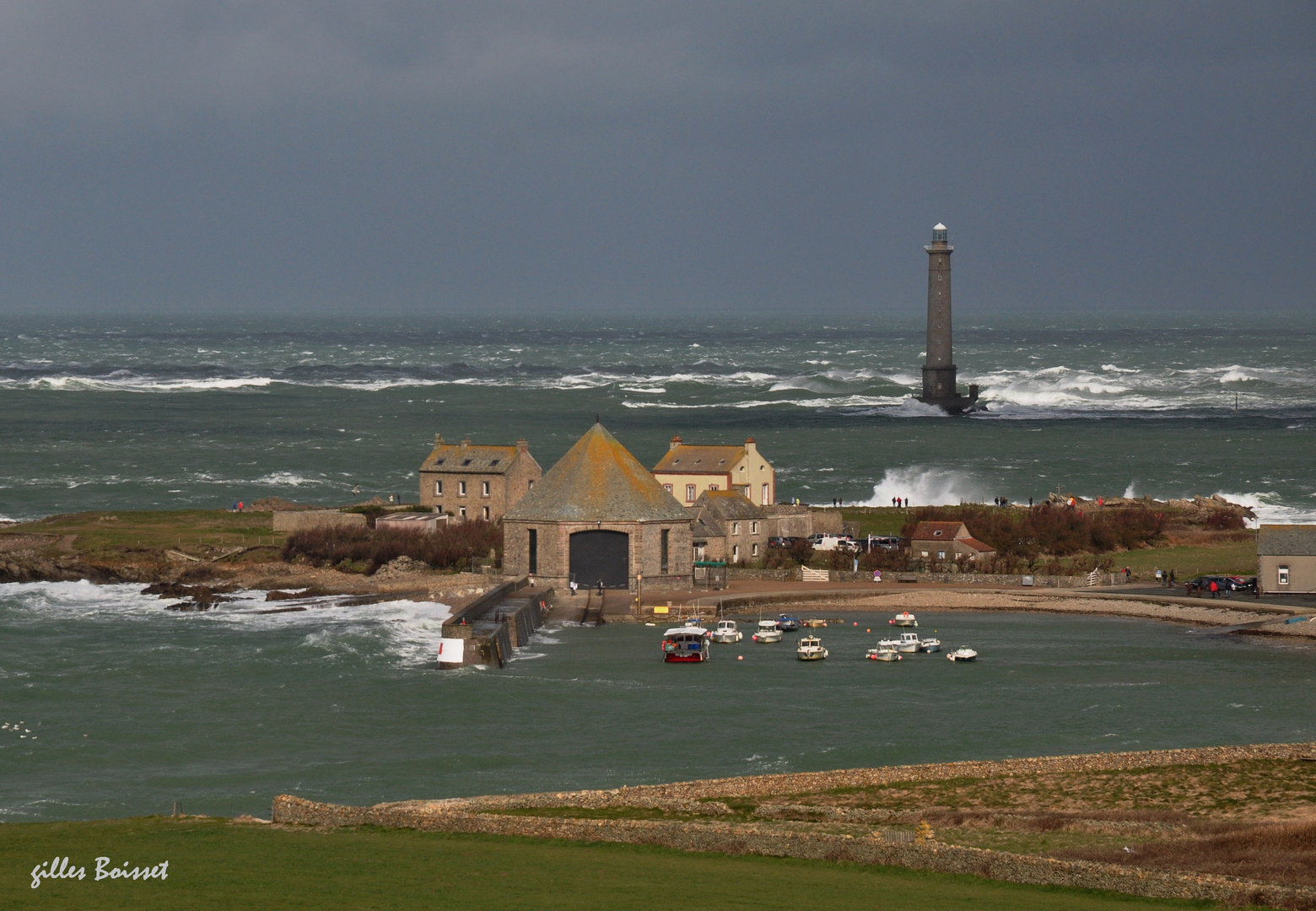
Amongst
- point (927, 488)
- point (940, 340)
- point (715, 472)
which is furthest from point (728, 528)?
point (940, 340)

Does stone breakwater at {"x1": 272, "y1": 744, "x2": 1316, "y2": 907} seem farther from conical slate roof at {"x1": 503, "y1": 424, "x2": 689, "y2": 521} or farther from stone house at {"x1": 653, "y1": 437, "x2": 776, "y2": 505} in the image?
stone house at {"x1": 653, "y1": 437, "x2": 776, "y2": 505}

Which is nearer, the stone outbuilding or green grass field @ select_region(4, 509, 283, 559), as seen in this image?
the stone outbuilding

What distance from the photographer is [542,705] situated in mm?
44688

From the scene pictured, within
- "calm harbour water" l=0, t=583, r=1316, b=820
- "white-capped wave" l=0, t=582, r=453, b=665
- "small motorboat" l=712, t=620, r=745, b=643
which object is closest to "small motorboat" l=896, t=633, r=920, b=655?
"calm harbour water" l=0, t=583, r=1316, b=820

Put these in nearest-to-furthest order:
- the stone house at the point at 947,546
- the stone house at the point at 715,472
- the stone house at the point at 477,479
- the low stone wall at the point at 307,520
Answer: the stone house at the point at 947,546, the low stone wall at the point at 307,520, the stone house at the point at 715,472, the stone house at the point at 477,479

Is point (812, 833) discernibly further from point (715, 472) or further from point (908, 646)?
point (715, 472)

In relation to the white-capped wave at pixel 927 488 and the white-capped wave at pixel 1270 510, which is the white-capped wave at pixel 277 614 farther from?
the white-capped wave at pixel 927 488

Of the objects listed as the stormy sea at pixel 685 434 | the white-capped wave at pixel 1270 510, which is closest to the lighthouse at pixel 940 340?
the stormy sea at pixel 685 434

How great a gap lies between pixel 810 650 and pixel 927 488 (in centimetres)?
4892

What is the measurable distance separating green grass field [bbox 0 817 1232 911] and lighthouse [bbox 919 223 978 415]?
378 feet

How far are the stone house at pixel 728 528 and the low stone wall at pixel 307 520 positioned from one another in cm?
1354

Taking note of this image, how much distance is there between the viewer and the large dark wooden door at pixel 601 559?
6175 centimetres

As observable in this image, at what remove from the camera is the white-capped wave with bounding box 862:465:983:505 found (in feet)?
311

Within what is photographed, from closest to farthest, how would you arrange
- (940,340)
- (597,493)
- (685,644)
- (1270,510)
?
(685,644) < (597,493) < (1270,510) < (940,340)
